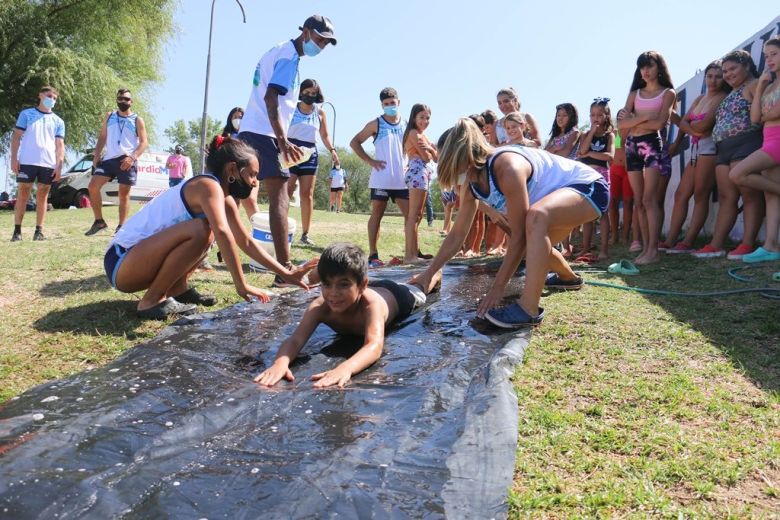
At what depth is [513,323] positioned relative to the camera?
11.9ft

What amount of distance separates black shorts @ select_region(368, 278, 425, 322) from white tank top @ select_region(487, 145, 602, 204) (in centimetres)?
103

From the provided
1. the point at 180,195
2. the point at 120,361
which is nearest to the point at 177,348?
the point at 120,361

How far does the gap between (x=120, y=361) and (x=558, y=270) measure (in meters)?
3.27

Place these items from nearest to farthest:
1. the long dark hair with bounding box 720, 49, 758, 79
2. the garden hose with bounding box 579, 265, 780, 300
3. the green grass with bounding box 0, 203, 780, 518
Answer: the green grass with bounding box 0, 203, 780, 518 < the garden hose with bounding box 579, 265, 780, 300 < the long dark hair with bounding box 720, 49, 758, 79

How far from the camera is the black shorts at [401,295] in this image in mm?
3941

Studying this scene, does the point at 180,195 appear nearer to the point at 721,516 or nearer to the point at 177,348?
the point at 177,348

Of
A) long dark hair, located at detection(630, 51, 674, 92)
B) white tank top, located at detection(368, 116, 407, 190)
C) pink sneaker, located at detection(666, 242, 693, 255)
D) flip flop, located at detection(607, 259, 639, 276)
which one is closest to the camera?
flip flop, located at detection(607, 259, 639, 276)

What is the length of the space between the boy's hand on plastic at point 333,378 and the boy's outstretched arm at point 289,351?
14 centimetres

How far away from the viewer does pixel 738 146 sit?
5.80 meters

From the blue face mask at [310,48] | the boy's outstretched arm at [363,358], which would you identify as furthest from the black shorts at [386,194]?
the boy's outstretched arm at [363,358]

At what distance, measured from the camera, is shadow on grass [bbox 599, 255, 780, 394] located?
9.82 feet

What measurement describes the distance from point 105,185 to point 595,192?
22832 millimetres

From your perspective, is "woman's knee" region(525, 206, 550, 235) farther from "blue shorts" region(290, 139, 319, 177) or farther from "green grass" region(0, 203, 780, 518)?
"blue shorts" region(290, 139, 319, 177)

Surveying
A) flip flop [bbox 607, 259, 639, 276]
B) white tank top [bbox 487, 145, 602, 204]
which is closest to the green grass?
flip flop [bbox 607, 259, 639, 276]
